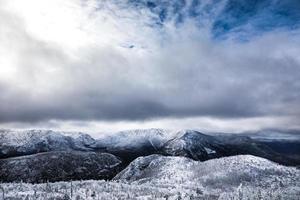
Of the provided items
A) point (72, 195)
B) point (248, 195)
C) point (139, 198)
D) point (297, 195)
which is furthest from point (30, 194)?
point (297, 195)

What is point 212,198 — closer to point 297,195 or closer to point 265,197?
point 265,197

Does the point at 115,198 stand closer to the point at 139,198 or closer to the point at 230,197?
the point at 139,198

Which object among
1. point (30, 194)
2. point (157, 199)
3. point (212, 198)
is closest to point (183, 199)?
point (157, 199)

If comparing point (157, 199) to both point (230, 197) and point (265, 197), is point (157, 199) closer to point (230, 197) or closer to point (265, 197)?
point (230, 197)

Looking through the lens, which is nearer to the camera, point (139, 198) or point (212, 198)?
point (139, 198)

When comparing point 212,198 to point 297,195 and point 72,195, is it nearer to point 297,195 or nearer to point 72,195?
point 297,195

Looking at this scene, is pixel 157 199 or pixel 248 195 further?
pixel 248 195

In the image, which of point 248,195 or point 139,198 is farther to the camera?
point 248,195

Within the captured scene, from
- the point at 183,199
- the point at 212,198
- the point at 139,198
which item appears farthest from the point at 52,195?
the point at 212,198
